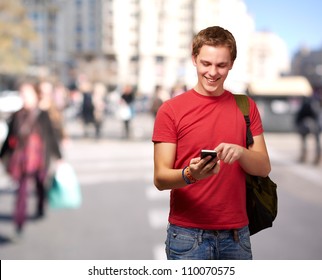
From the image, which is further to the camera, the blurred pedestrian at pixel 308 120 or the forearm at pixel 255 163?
the blurred pedestrian at pixel 308 120

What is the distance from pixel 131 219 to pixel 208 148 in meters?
3.72

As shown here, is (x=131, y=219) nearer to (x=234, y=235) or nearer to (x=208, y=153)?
(x=234, y=235)

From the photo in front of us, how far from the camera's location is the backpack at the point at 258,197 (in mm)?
1744

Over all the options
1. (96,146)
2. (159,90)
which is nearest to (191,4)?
(159,90)

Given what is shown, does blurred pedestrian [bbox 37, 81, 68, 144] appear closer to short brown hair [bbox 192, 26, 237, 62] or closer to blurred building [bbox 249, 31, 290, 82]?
blurred building [bbox 249, 31, 290, 82]

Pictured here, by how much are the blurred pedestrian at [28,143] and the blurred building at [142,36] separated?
0.47 meters

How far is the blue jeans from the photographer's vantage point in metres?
1.74

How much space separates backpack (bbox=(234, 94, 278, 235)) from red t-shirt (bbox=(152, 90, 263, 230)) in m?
0.02

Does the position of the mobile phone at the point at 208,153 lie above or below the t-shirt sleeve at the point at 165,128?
below

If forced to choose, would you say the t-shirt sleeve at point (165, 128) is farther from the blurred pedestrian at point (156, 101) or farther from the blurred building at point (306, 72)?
the blurred building at point (306, 72)

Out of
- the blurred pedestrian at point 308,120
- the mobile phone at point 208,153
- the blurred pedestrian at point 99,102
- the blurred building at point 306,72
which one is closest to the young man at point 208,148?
the mobile phone at point 208,153

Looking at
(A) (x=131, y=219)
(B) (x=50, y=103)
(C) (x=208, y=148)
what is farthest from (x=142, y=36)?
(A) (x=131, y=219)

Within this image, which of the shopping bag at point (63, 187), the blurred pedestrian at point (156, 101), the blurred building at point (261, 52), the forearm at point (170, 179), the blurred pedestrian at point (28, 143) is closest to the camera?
the forearm at point (170, 179)

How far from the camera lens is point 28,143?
13.7 ft
